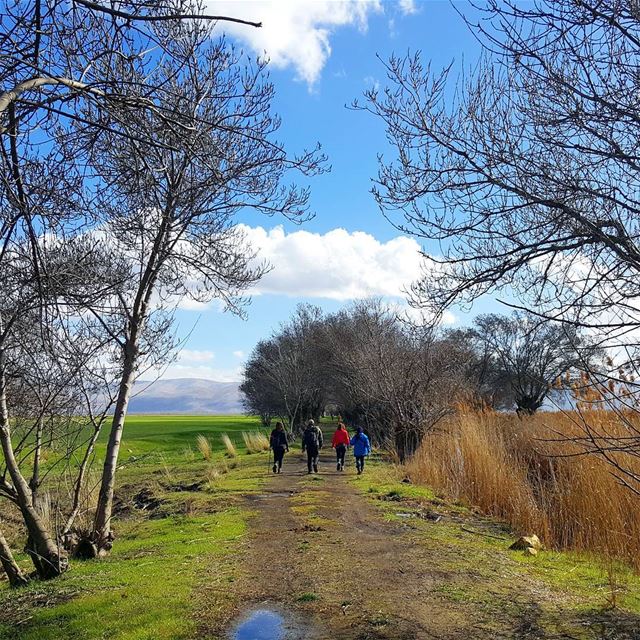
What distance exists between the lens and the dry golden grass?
8.15 metres

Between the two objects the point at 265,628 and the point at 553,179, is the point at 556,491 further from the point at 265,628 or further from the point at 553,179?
the point at 553,179

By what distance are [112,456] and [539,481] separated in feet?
23.3

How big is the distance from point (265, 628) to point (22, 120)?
14.8ft

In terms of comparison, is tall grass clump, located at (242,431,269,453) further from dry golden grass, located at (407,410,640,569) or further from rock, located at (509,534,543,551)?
rock, located at (509,534,543,551)

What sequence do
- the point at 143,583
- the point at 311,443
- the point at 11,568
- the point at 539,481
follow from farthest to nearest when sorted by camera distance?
the point at 311,443, the point at 539,481, the point at 11,568, the point at 143,583

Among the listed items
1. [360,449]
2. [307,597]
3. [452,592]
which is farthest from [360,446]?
[307,597]

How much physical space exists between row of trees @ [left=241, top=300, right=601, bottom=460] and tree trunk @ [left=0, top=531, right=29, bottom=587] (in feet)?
19.5

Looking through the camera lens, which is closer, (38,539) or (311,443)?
(38,539)

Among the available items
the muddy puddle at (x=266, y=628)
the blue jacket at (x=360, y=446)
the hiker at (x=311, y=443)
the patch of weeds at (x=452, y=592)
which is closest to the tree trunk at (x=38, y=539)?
the muddy puddle at (x=266, y=628)

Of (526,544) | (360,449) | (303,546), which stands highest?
(360,449)

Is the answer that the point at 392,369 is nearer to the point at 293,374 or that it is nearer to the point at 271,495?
the point at 271,495

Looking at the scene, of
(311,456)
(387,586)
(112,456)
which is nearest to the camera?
(387,586)

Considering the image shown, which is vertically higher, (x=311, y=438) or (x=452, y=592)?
(x=311, y=438)

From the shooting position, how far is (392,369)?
71.9 ft
